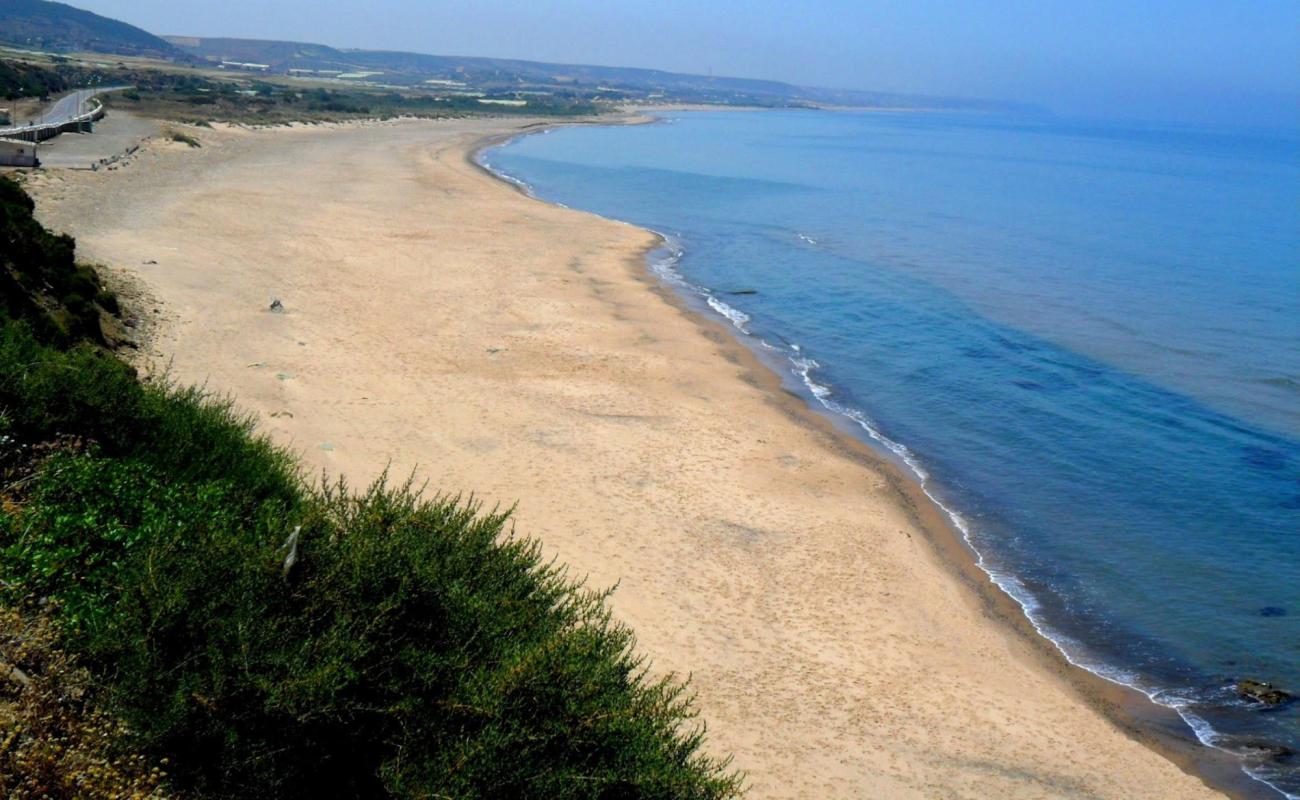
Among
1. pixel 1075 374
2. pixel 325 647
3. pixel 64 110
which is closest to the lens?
pixel 325 647

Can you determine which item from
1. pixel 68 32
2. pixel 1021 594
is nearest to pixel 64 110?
pixel 1021 594

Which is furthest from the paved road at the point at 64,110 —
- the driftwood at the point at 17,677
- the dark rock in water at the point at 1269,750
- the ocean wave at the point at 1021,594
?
the dark rock in water at the point at 1269,750

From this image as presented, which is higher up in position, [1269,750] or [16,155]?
[16,155]

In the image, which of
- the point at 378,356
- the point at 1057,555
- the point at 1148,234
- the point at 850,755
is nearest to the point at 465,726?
the point at 850,755

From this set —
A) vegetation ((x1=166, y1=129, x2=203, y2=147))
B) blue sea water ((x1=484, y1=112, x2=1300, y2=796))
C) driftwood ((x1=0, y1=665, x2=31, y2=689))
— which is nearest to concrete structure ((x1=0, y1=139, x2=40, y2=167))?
vegetation ((x1=166, y1=129, x2=203, y2=147))

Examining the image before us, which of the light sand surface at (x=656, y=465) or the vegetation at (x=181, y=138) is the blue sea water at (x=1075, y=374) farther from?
the vegetation at (x=181, y=138)

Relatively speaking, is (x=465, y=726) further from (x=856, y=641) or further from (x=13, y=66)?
(x=13, y=66)

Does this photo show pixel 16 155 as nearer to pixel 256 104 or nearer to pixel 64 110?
pixel 64 110
